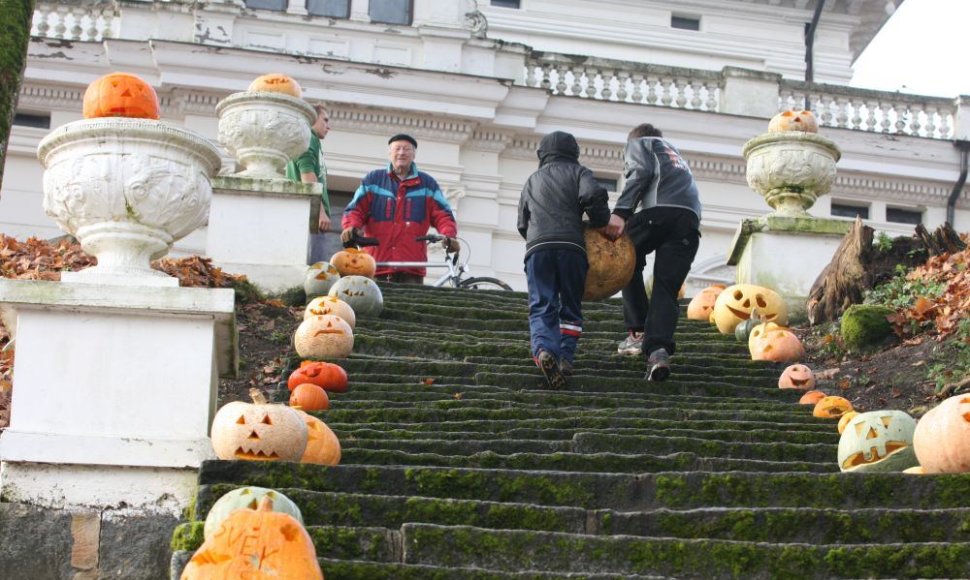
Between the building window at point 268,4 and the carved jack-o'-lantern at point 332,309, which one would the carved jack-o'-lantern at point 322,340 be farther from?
the building window at point 268,4

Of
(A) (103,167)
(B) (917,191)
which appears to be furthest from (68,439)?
(B) (917,191)

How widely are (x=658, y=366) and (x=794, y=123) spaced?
4.71 m

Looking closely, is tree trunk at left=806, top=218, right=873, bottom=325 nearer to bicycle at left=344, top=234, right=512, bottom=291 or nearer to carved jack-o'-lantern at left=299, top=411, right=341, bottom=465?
bicycle at left=344, top=234, right=512, bottom=291

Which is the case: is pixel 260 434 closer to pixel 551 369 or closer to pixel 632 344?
pixel 551 369

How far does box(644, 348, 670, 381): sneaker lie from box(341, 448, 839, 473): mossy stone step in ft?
8.44

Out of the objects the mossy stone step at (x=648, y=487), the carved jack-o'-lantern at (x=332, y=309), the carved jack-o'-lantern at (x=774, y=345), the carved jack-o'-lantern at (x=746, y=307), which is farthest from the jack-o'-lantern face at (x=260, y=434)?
the carved jack-o'-lantern at (x=746, y=307)

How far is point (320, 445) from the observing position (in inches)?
386

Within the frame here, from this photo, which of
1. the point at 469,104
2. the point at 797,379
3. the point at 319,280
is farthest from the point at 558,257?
the point at 469,104

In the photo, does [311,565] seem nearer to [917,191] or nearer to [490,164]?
[490,164]

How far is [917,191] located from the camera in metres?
27.0

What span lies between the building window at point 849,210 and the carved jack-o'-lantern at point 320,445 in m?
17.9

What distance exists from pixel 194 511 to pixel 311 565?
145 centimetres

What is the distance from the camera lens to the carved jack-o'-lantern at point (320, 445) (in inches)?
384

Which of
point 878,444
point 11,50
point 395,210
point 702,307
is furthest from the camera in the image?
point 395,210
